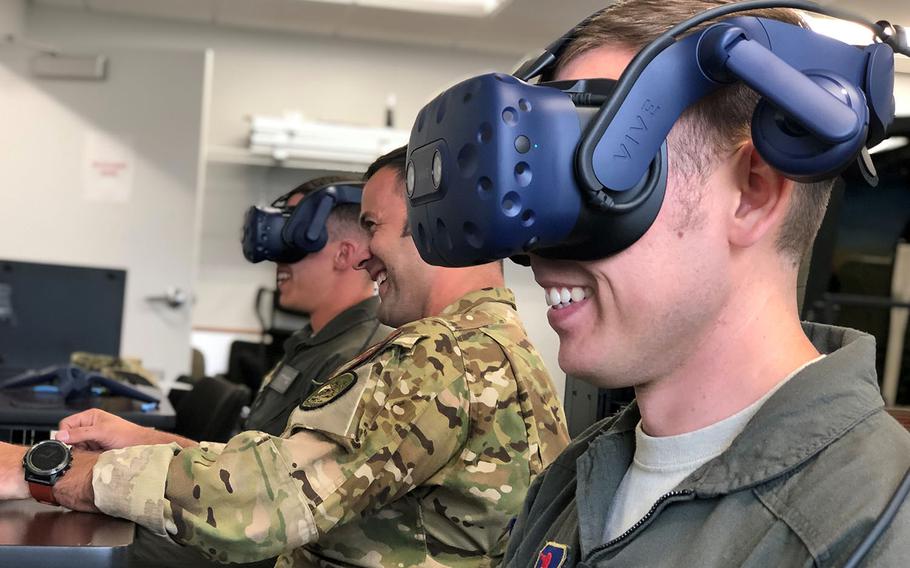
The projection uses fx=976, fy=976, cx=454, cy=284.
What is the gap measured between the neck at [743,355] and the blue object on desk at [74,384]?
179cm

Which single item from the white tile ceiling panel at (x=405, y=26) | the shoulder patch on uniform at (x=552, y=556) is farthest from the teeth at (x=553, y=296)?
the white tile ceiling panel at (x=405, y=26)

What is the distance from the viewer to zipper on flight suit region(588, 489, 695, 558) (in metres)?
0.72

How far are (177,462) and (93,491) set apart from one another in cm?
11

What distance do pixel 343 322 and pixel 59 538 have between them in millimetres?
1196

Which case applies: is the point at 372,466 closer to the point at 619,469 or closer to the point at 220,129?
the point at 619,469

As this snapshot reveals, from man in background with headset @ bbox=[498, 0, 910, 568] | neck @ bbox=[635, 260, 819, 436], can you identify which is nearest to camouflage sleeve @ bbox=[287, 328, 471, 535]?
man in background with headset @ bbox=[498, 0, 910, 568]

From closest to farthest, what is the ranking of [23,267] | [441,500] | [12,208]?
[441,500] → [23,267] → [12,208]

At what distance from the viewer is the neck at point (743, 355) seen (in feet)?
2.44

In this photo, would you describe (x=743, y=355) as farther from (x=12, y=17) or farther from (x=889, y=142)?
(x=12, y=17)

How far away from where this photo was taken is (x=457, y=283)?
5.28ft

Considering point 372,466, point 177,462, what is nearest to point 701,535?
point 372,466

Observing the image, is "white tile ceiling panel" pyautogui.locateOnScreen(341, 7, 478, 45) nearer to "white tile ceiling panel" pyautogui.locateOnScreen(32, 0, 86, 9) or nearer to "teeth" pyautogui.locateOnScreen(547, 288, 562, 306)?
"white tile ceiling panel" pyautogui.locateOnScreen(32, 0, 86, 9)

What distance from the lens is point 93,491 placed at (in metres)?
1.24

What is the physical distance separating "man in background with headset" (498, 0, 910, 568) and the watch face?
78cm
